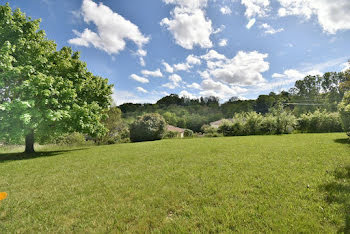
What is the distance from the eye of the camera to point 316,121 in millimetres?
19062

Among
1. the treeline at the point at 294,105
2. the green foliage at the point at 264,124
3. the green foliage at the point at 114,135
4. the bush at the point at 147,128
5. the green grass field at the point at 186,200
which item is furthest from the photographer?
the treeline at the point at 294,105

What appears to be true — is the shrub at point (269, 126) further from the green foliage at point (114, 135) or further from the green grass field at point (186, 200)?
the green foliage at point (114, 135)

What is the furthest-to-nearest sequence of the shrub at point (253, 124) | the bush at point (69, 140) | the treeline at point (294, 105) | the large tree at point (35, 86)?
the treeline at point (294, 105) → the shrub at point (253, 124) → the bush at point (69, 140) → the large tree at point (35, 86)

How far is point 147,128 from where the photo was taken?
19.1 metres

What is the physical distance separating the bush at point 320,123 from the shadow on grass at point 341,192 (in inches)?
780

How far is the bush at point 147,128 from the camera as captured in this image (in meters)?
19.2

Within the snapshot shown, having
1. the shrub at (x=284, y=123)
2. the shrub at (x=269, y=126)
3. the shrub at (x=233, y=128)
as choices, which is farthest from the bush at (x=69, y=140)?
the shrub at (x=284, y=123)

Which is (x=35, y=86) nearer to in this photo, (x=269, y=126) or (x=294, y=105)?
(x=269, y=126)

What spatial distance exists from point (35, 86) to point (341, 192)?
12105 millimetres

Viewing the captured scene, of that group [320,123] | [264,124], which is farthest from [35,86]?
[320,123]

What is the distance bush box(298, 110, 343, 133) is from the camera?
18.0 meters

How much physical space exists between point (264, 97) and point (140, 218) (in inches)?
3011

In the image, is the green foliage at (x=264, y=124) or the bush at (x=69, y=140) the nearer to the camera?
the bush at (x=69, y=140)

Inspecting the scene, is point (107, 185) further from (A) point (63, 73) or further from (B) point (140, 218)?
(A) point (63, 73)
